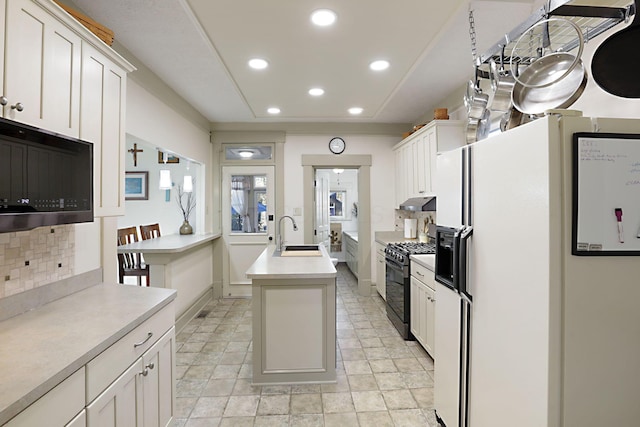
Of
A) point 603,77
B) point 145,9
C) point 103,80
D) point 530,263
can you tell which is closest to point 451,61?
point 603,77

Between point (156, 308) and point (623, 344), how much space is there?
2.08m

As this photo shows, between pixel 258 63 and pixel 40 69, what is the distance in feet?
6.12

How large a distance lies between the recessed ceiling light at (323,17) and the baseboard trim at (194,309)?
3286mm

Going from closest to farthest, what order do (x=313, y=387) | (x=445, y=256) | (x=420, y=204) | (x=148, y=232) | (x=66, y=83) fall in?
1. (x=66, y=83)
2. (x=445, y=256)
3. (x=313, y=387)
4. (x=420, y=204)
5. (x=148, y=232)

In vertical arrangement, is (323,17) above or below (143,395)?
above

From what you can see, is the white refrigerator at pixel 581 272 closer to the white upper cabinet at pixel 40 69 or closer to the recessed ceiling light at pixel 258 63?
the white upper cabinet at pixel 40 69

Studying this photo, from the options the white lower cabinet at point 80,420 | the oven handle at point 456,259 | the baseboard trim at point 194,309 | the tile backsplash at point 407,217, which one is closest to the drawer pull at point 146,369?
the white lower cabinet at point 80,420

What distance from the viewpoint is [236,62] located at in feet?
9.48

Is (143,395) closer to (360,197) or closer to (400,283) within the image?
(400,283)

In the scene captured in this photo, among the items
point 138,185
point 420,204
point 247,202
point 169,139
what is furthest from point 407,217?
point 138,185

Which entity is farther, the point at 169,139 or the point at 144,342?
the point at 169,139

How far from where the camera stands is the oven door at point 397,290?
3334mm

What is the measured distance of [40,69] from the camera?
1.34m

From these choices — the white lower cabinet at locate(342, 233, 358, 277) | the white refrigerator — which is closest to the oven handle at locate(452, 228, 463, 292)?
the white refrigerator
